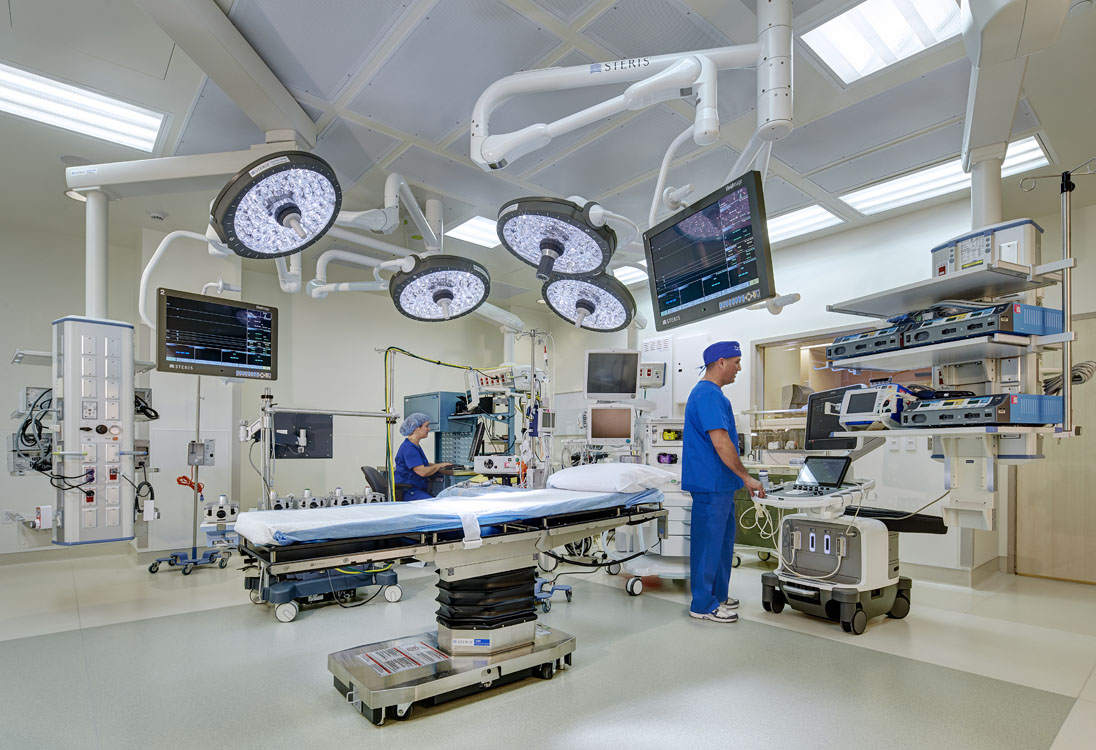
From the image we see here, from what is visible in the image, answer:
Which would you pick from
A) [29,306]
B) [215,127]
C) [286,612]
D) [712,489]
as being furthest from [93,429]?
[712,489]

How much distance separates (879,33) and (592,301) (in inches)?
87.9

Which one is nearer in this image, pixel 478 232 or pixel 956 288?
pixel 956 288

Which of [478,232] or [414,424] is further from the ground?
[478,232]

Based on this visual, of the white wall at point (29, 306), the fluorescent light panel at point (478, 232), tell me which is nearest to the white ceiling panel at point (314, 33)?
the fluorescent light panel at point (478, 232)

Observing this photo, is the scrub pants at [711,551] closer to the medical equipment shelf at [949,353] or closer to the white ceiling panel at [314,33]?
the medical equipment shelf at [949,353]

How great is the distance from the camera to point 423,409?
7.35 metres

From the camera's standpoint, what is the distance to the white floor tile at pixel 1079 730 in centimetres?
230

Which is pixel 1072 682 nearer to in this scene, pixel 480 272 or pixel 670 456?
pixel 670 456

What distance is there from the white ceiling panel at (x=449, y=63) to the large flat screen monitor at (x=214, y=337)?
195 centimetres

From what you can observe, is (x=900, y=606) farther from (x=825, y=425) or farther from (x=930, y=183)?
(x=930, y=183)

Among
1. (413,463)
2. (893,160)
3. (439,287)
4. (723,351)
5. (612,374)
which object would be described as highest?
(893,160)

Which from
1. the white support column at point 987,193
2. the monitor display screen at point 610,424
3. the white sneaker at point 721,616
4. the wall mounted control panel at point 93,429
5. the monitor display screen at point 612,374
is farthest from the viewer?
the monitor display screen at point 612,374

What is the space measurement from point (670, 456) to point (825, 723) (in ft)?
9.76

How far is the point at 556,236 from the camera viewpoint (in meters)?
3.23
